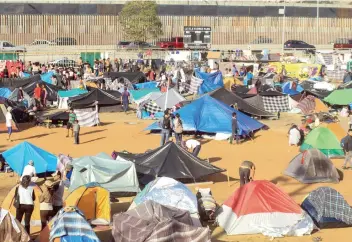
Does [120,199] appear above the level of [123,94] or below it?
below

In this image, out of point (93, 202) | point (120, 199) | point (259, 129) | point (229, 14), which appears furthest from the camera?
point (229, 14)

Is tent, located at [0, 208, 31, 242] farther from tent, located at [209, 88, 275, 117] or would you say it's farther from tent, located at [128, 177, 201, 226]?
tent, located at [209, 88, 275, 117]

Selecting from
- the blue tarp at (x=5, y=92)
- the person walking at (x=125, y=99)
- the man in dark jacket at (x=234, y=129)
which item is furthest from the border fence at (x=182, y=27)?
the man in dark jacket at (x=234, y=129)

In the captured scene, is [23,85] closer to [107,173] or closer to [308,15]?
[107,173]

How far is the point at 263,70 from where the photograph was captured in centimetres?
4581

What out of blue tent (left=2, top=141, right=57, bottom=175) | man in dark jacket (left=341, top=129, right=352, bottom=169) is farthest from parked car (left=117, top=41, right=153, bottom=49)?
blue tent (left=2, top=141, right=57, bottom=175)

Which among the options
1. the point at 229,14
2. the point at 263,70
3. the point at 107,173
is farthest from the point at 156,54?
the point at 107,173

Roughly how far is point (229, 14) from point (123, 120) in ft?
125

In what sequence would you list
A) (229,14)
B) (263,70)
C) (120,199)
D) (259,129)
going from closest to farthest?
(120,199) < (259,129) < (263,70) < (229,14)

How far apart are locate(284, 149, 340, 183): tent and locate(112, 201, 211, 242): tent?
6847mm

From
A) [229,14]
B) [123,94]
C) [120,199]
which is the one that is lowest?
[120,199]

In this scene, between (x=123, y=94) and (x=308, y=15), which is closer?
(x=123, y=94)

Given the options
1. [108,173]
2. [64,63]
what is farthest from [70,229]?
[64,63]

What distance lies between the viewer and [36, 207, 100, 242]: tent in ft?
39.8
